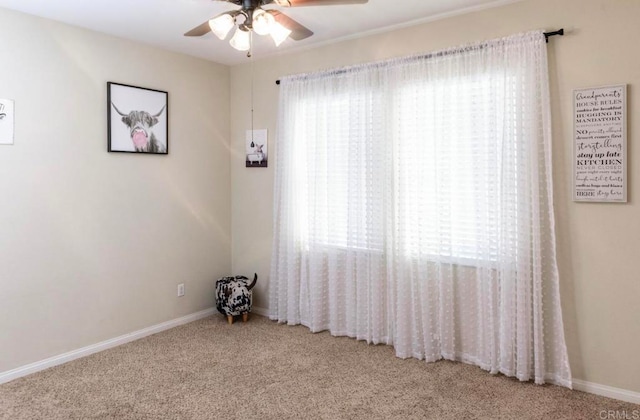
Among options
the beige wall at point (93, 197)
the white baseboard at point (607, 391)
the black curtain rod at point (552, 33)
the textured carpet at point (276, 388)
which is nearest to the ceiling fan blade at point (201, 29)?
the beige wall at point (93, 197)

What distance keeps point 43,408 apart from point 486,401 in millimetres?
2577

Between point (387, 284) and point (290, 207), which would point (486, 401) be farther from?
point (290, 207)

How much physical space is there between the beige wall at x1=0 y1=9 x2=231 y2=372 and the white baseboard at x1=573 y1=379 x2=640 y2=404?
10.3ft

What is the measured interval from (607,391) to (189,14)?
3.57m

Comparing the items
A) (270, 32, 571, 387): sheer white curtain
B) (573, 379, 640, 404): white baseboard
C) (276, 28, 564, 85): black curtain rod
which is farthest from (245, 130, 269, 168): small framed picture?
(573, 379, 640, 404): white baseboard

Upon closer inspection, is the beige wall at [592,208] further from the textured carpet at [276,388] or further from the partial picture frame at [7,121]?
the partial picture frame at [7,121]

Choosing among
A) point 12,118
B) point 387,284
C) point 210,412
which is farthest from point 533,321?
point 12,118

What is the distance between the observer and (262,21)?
2.10 metres

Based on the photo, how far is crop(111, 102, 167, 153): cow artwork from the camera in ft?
12.3

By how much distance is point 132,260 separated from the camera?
3811 millimetres

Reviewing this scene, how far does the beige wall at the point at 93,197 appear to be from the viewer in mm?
3105

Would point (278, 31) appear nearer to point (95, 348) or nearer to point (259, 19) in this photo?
point (259, 19)

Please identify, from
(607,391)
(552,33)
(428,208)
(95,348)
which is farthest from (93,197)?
(607,391)

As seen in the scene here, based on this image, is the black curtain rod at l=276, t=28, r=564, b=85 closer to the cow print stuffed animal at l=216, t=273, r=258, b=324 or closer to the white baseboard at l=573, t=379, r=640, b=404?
the white baseboard at l=573, t=379, r=640, b=404
